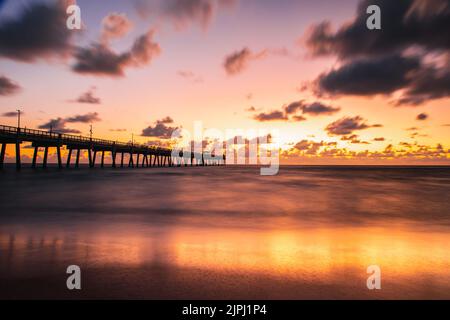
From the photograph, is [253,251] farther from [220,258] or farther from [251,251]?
[220,258]

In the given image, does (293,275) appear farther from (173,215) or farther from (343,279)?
(173,215)

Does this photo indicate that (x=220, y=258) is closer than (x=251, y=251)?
Yes

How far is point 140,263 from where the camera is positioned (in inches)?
248

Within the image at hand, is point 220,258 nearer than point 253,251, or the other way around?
point 220,258

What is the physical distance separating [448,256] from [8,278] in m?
9.60

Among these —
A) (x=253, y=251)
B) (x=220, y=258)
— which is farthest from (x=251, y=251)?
(x=220, y=258)

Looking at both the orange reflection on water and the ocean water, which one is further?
the orange reflection on water

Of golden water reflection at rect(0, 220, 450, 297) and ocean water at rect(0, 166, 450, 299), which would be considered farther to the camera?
golden water reflection at rect(0, 220, 450, 297)

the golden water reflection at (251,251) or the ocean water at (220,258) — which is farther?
the golden water reflection at (251,251)

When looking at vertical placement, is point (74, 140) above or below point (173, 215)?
above

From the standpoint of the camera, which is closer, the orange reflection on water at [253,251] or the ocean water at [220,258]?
the ocean water at [220,258]

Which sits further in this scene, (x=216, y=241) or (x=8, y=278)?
(x=216, y=241)

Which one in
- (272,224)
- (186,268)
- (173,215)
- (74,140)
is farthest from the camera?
(74,140)
